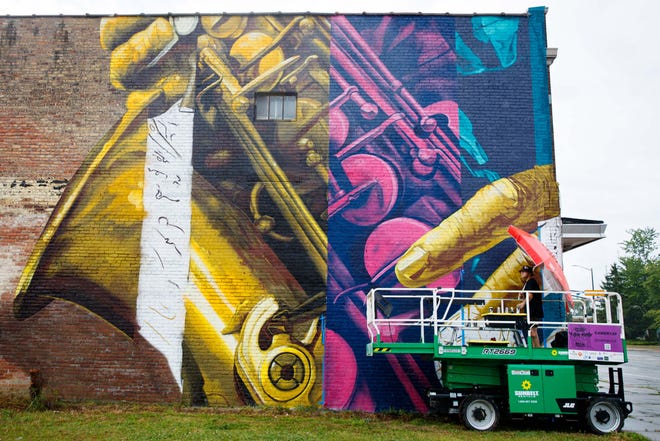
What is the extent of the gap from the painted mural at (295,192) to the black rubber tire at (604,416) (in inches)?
117

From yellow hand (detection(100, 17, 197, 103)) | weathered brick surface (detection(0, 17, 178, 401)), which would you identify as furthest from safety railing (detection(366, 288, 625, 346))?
yellow hand (detection(100, 17, 197, 103))

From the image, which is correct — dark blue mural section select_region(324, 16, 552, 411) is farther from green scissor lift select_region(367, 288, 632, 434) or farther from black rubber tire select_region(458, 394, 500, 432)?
black rubber tire select_region(458, 394, 500, 432)

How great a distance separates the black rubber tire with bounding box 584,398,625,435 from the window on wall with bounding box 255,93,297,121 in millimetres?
8186

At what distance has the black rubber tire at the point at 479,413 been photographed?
9.85m

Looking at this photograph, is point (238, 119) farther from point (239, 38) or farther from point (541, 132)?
point (541, 132)

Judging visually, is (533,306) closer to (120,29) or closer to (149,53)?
(149,53)

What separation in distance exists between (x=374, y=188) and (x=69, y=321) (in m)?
7.04

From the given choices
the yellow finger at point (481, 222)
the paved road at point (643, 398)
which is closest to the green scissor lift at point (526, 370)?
the paved road at point (643, 398)

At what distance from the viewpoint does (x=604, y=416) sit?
32.2 feet

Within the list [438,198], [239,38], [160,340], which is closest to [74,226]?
[160,340]

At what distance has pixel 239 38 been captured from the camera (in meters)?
12.7

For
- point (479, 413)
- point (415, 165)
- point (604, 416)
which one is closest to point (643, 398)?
point (604, 416)

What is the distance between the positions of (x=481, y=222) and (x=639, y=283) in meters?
59.1

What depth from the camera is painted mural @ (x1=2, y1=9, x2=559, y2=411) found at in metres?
11.7
